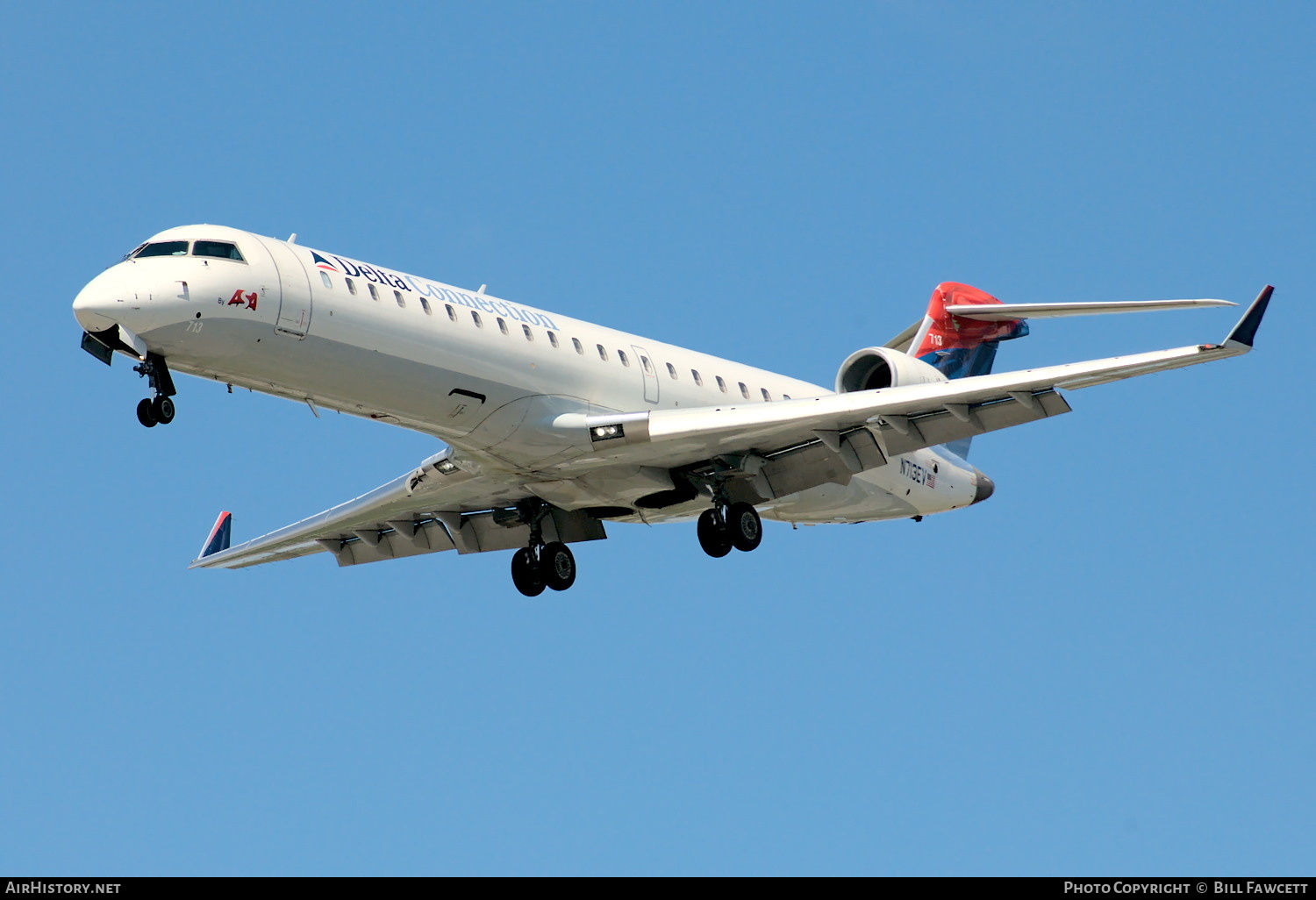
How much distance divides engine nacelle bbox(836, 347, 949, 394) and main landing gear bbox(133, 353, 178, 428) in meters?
10.6

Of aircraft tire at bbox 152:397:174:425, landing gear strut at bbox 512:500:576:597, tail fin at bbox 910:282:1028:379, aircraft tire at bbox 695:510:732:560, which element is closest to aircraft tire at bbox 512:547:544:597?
landing gear strut at bbox 512:500:576:597

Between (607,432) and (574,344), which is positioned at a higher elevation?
(574,344)

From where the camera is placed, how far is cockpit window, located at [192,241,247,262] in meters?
20.6

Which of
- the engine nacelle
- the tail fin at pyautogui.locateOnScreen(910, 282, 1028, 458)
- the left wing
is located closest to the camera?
the left wing

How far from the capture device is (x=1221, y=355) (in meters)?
21.5

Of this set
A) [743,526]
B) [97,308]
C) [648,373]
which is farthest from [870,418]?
[97,308]

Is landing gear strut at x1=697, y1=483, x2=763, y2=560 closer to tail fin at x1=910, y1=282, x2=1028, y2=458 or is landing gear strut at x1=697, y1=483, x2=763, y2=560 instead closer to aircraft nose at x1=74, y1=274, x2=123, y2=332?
tail fin at x1=910, y1=282, x2=1028, y2=458

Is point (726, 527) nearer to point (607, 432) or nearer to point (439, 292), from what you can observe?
point (607, 432)

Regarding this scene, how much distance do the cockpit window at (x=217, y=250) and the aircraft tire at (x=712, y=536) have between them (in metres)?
7.69

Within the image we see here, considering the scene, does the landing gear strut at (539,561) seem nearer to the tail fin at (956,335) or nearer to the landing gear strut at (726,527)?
the landing gear strut at (726,527)

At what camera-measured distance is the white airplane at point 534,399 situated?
20531 millimetres

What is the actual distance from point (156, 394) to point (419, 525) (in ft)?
26.5

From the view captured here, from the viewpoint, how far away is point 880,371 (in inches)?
1051
